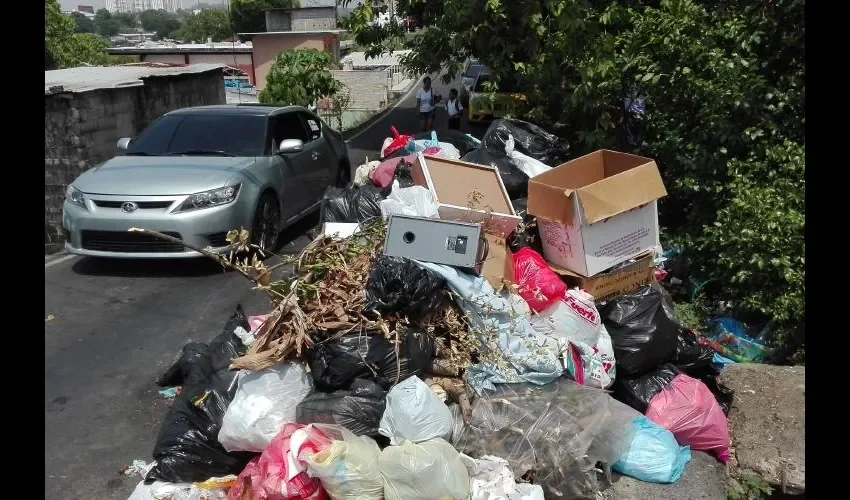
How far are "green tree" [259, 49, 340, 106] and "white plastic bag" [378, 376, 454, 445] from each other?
1142cm

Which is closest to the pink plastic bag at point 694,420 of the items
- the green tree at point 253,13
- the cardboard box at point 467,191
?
the cardboard box at point 467,191

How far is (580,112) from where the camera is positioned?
7551 millimetres

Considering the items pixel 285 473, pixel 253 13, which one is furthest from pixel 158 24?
pixel 285 473

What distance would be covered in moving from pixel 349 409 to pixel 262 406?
42cm

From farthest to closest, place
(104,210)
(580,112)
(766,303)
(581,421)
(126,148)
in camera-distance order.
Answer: (580,112) → (126,148) → (104,210) → (766,303) → (581,421)

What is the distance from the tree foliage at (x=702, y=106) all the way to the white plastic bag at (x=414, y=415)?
7.48 feet

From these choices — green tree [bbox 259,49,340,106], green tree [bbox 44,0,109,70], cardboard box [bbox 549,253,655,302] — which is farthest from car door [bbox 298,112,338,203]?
green tree [bbox 44,0,109,70]

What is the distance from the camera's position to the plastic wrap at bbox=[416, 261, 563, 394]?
11.9 feet

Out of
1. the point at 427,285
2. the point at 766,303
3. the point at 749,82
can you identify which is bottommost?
the point at 766,303

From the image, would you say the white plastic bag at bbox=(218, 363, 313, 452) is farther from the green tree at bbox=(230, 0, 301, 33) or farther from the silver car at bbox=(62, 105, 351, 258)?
the green tree at bbox=(230, 0, 301, 33)

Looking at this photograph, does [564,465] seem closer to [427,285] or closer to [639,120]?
[427,285]

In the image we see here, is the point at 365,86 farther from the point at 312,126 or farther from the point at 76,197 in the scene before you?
the point at 76,197
